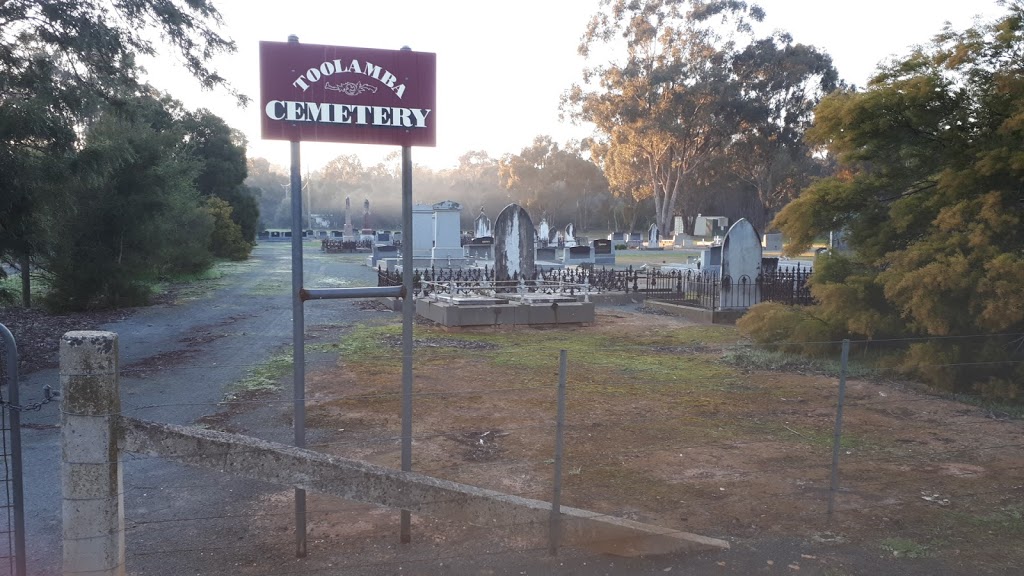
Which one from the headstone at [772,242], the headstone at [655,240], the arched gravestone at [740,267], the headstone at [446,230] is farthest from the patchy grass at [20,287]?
the headstone at [772,242]

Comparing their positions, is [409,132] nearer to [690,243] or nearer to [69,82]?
[69,82]

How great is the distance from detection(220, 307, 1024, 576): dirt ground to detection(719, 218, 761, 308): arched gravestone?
6.05 m

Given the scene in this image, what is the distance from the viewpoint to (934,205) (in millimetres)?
9438

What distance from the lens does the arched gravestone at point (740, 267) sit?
53.6ft

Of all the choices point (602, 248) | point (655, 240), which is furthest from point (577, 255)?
point (655, 240)

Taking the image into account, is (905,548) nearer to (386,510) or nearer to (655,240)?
(386,510)

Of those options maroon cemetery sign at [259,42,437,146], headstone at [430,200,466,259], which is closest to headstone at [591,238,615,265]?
headstone at [430,200,466,259]

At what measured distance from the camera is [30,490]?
5.35 m

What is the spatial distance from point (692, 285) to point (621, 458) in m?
14.2

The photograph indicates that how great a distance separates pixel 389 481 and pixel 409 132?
6.43ft

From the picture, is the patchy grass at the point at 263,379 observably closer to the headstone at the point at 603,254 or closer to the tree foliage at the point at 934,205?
the tree foliage at the point at 934,205

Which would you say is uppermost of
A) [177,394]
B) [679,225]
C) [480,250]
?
[679,225]

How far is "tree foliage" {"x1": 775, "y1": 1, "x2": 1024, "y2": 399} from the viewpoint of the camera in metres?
8.47

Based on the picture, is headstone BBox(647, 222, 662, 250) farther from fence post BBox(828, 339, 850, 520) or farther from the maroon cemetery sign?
the maroon cemetery sign
